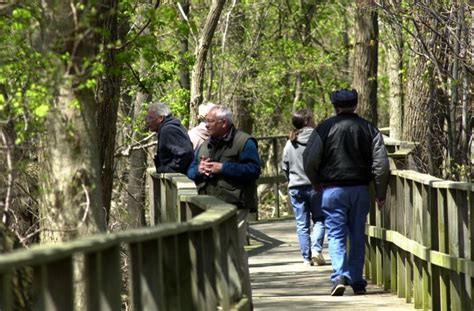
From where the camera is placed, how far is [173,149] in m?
13.9

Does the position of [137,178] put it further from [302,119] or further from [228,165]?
[228,165]

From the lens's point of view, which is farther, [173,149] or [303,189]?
[303,189]

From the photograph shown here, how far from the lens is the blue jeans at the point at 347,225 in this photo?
505 inches

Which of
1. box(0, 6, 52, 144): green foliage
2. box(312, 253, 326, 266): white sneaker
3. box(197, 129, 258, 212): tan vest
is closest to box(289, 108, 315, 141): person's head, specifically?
box(312, 253, 326, 266): white sneaker

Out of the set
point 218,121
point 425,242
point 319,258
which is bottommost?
point 319,258

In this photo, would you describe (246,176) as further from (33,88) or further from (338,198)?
(33,88)

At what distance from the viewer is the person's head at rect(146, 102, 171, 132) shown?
14156 millimetres

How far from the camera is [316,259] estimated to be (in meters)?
16.2

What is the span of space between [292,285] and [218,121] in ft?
10.2

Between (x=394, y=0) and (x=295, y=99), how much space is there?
66.6ft

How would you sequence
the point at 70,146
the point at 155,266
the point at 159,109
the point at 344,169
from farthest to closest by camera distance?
the point at 159,109 < the point at 344,169 < the point at 70,146 < the point at 155,266

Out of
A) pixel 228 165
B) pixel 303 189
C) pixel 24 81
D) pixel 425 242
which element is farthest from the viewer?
pixel 303 189

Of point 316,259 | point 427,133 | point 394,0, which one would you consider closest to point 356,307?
point 316,259

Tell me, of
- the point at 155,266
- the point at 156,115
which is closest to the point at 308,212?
the point at 156,115
